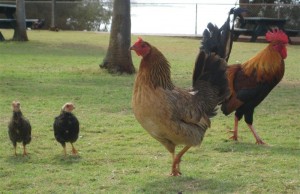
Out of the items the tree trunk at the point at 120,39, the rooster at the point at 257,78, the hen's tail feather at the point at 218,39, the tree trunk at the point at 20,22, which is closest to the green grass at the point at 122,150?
the rooster at the point at 257,78

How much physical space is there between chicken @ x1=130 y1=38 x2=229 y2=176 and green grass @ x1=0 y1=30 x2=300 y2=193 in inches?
21.7

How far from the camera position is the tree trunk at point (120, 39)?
17.4 m

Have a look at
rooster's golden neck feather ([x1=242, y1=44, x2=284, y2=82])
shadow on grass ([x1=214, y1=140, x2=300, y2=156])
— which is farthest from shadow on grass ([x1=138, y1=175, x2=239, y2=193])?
rooster's golden neck feather ([x1=242, y1=44, x2=284, y2=82])

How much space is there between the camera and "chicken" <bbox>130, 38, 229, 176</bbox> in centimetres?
693

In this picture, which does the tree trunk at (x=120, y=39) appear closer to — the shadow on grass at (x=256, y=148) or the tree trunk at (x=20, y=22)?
the shadow on grass at (x=256, y=148)

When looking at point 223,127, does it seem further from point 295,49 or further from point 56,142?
point 295,49

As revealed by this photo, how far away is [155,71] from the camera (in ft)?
23.4

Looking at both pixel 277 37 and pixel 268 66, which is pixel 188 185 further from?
pixel 277 37

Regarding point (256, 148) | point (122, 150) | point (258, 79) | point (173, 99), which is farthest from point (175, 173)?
point (258, 79)

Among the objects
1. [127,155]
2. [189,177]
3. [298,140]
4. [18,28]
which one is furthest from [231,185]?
[18,28]

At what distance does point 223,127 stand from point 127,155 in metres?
2.73

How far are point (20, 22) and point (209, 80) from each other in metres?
20.3

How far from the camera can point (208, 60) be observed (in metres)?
7.54

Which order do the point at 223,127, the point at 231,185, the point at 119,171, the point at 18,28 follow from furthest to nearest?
the point at 18,28, the point at 223,127, the point at 119,171, the point at 231,185
